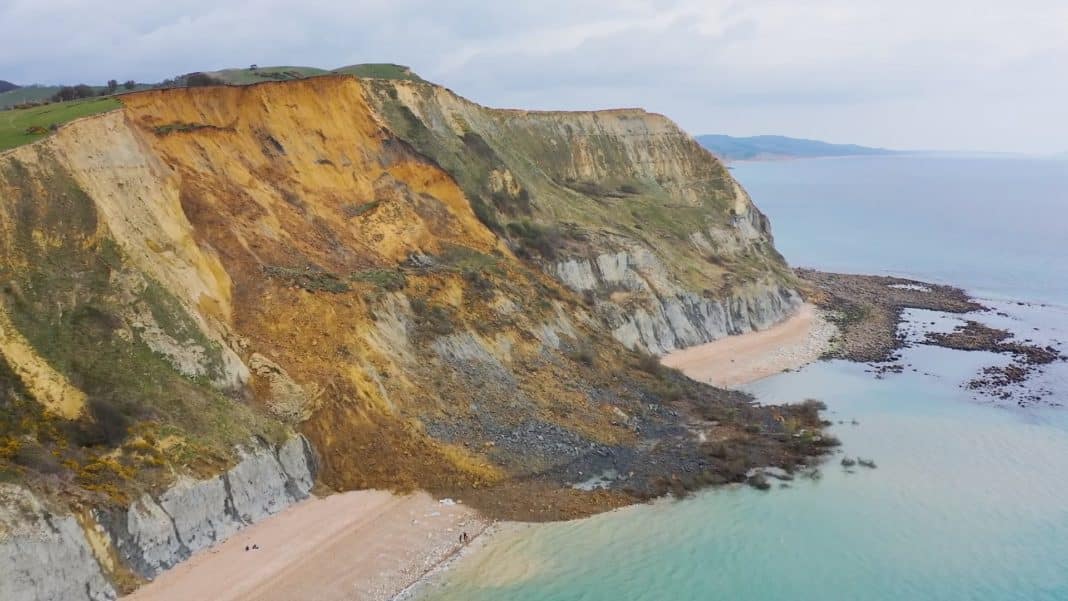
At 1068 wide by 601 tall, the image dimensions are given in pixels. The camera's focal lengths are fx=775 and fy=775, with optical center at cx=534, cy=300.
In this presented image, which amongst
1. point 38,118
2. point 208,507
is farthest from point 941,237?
point 208,507

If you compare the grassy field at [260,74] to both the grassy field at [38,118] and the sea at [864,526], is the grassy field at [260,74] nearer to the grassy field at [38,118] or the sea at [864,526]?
the grassy field at [38,118]

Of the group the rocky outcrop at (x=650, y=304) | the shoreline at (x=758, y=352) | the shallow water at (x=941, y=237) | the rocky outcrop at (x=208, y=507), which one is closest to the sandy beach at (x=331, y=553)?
the rocky outcrop at (x=208, y=507)

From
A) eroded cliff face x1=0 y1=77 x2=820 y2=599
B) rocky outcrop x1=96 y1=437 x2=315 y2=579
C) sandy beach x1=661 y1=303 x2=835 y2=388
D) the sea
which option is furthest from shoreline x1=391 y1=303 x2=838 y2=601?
rocky outcrop x1=96 y1=437 x2=315 y2=579

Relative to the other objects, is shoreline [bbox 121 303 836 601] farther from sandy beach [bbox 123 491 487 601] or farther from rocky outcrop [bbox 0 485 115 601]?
rocky outcrop [bbox 0 485 115 601]

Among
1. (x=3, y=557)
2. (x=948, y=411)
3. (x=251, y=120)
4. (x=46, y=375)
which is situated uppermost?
(x=251, y=120)

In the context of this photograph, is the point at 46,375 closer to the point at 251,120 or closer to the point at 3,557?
the point at 3,557

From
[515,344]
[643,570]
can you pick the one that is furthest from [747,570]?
[515,344]

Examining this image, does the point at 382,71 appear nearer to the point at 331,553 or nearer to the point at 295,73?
the point at 295,73
